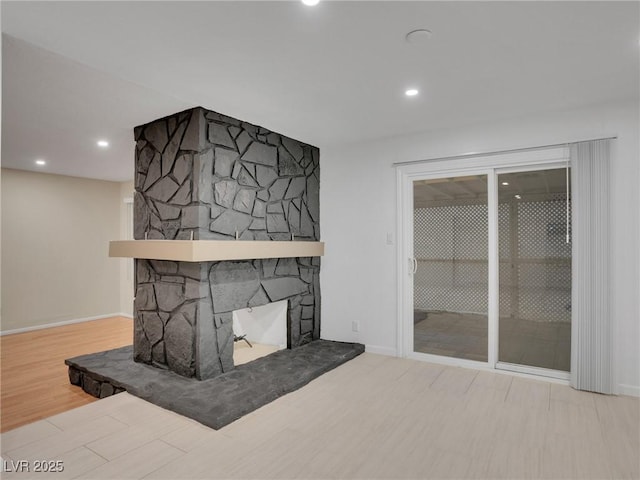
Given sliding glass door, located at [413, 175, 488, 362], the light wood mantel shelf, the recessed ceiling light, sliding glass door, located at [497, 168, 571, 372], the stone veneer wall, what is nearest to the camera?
the recessed ceiling light

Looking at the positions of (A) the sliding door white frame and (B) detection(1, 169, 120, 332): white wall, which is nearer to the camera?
(A) the sliding door white frame

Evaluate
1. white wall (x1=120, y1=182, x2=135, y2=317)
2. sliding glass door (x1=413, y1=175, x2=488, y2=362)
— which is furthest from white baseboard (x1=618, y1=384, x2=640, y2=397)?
white wall (x1=120, y1=182, x2=135, y2=317)

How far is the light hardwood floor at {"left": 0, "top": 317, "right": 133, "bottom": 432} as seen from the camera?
302 cm

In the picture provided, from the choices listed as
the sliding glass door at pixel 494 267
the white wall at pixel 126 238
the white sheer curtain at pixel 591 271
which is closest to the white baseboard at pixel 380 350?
the sliding glass door at pixel 494 267

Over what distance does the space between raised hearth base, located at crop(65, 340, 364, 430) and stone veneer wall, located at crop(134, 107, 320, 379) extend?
16 cm

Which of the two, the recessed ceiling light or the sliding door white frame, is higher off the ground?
the recessed ceiling light

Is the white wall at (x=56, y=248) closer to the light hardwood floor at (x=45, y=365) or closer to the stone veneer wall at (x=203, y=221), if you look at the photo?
the light hardwood floor at (x=45, y=365)

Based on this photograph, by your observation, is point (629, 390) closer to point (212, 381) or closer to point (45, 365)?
point (212, 381)

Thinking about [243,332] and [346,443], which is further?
[243,332]

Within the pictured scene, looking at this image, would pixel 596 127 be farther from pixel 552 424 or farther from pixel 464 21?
pixel 552 424

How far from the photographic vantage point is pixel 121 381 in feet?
10.00

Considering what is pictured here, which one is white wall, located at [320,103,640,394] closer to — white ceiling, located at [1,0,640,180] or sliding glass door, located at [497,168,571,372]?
white ceiling, located at [1,0,640,180]

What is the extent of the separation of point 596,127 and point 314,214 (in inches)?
107

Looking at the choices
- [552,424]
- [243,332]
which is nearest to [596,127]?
[552,424]
